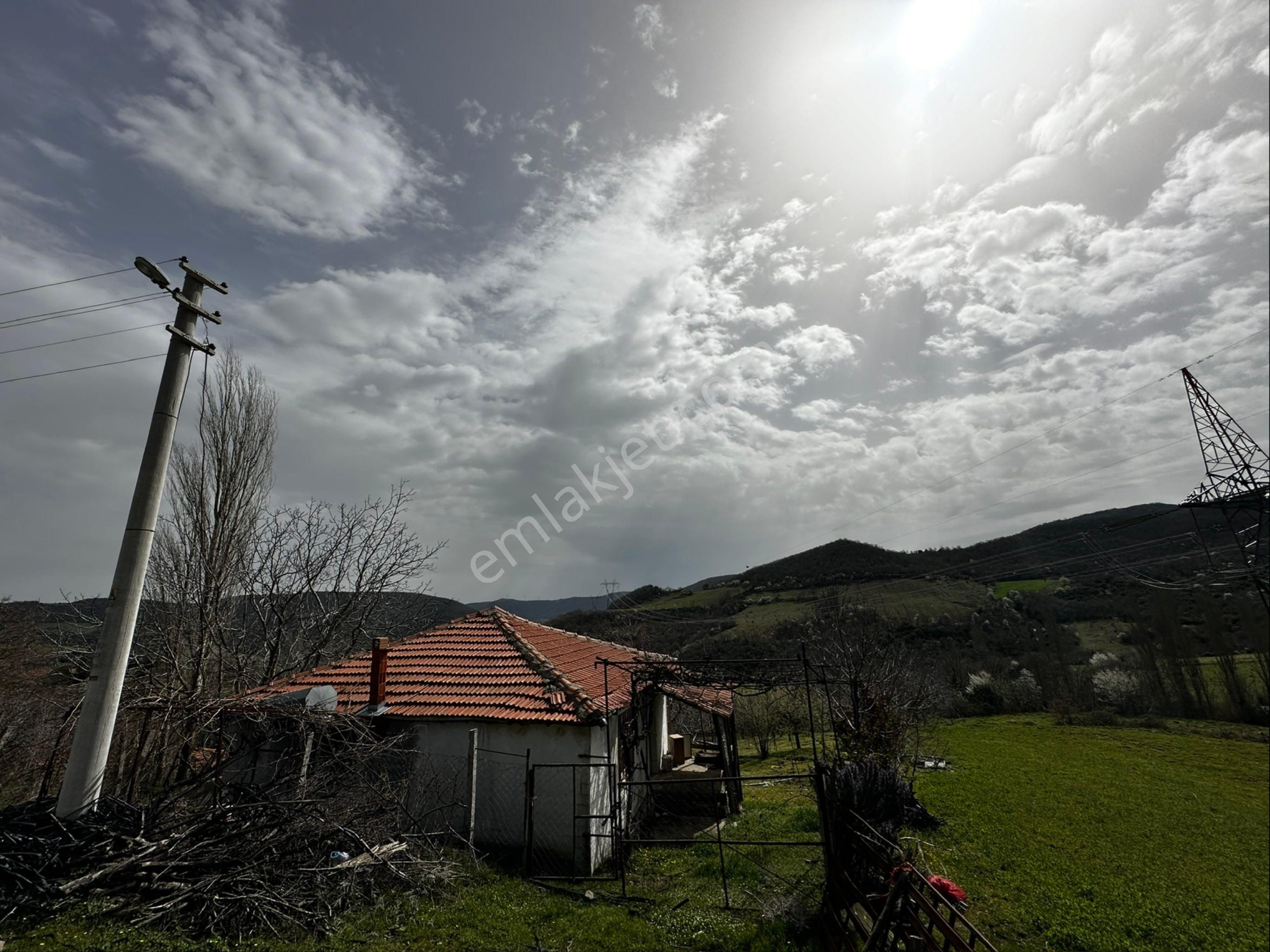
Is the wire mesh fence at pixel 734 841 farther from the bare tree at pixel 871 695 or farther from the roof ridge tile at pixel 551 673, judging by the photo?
the bare tree at pixel 871 695

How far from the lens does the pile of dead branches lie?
531 cm

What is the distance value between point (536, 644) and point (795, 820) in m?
8.18

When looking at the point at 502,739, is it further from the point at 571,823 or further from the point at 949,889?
the point at 949,889

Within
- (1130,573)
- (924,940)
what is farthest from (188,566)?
(1130,573)

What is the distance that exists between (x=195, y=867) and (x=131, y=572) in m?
3.95

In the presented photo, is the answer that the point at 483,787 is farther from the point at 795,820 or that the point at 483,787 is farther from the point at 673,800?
the point at 795,820

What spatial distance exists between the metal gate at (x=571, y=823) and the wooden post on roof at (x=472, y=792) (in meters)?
1.01

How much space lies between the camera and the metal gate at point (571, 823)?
30.4 ft

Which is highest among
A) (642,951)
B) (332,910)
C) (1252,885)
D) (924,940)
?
(924,940)

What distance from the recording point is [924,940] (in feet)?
13.2

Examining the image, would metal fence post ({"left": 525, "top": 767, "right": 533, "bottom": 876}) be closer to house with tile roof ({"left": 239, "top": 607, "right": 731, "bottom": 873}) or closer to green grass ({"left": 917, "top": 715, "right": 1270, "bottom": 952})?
house with tile roof ({"left": 239, "top": 607, "right": 731, "bottom": 873})

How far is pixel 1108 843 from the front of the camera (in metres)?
13.8

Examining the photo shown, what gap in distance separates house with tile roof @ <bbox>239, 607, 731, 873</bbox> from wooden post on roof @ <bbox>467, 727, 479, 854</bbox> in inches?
1.5

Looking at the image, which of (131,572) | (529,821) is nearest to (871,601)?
(529,821)
